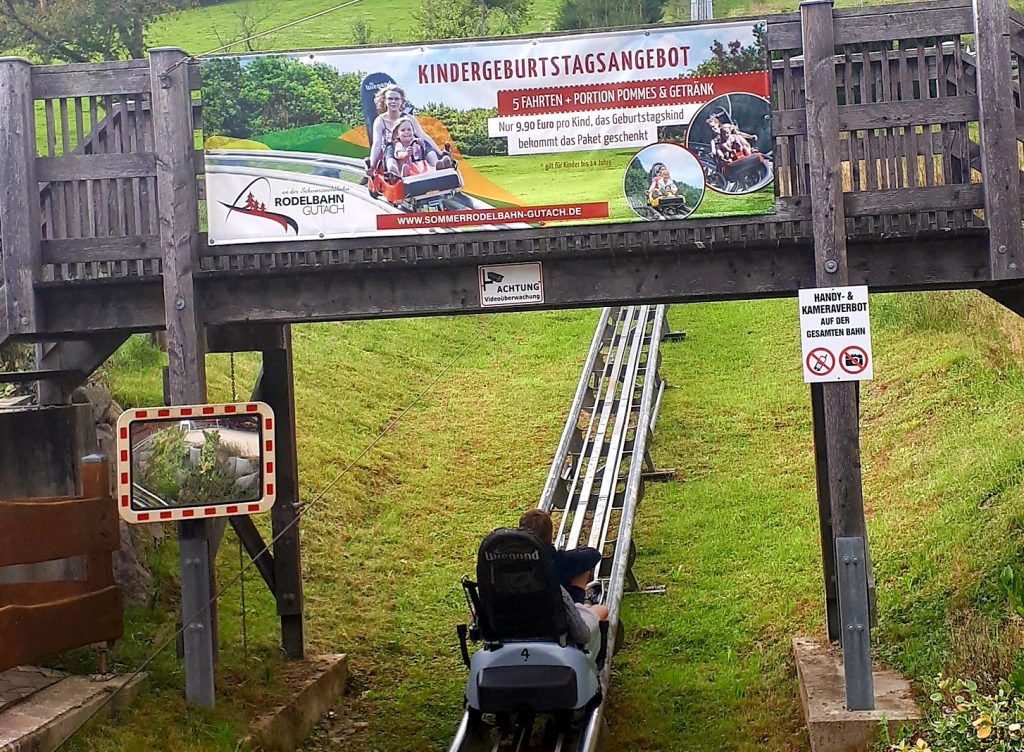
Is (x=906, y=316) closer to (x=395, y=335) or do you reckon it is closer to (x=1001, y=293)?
(x=395, y=335)

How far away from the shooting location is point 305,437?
15.4 m

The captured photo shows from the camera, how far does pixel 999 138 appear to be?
26.1 feet

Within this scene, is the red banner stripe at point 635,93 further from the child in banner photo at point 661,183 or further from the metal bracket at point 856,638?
the metal bracket at point 856,638

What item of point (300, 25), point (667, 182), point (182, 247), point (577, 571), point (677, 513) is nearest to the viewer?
point (667, 182)

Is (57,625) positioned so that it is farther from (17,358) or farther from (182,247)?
(17,358)

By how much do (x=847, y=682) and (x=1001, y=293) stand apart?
2876mm

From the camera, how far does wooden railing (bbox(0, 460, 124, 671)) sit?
25.3ft

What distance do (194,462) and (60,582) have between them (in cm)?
123

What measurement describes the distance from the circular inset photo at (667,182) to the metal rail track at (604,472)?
3290 millimetres

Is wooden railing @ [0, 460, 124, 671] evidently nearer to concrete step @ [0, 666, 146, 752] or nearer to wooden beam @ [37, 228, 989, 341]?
concrete step @ [0, 666, 146, 752]

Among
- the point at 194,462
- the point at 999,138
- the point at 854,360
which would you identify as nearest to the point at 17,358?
the point at 194,462

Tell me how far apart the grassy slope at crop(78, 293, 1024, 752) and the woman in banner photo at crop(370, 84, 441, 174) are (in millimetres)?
3794

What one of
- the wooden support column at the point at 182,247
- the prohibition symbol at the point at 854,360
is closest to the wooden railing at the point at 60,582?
the wooden support column at the point at 182,247

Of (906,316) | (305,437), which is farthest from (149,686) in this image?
(906,316)
